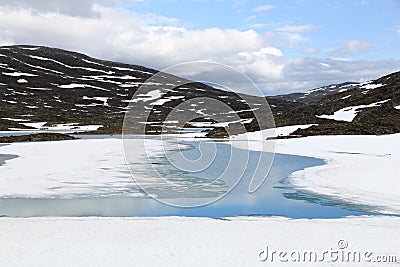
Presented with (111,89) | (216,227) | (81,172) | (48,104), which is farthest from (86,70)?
(216,227)

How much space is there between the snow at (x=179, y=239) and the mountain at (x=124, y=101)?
33.1 m

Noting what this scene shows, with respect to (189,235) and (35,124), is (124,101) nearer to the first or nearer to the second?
(35,124)

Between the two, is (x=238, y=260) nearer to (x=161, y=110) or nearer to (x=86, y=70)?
(x=161, y=110)

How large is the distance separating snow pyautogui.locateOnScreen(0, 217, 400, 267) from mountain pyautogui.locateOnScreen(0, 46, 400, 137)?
3308 centimetres

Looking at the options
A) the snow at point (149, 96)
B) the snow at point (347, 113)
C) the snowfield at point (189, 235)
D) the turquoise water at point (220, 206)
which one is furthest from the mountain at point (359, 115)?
the snow at point (149, 96)

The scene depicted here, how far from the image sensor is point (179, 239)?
10.6 metres

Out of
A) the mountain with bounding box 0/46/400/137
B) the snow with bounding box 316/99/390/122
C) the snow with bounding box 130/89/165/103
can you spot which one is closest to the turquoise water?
the mountain with bounding box 0/46/400/137

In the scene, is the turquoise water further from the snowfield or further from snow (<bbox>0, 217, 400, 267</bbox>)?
snow (<bbox>0, 217, 400, 267</bbox>)

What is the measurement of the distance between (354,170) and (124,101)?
112420mm

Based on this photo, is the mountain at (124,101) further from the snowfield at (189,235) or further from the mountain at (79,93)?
the snowfield at (189,235)

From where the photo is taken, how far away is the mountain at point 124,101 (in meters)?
55.0

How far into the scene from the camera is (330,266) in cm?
875

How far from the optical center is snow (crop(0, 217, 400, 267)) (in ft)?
29.6

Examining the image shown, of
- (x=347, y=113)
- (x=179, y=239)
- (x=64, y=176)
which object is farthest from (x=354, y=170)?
(x=347, y=113)
